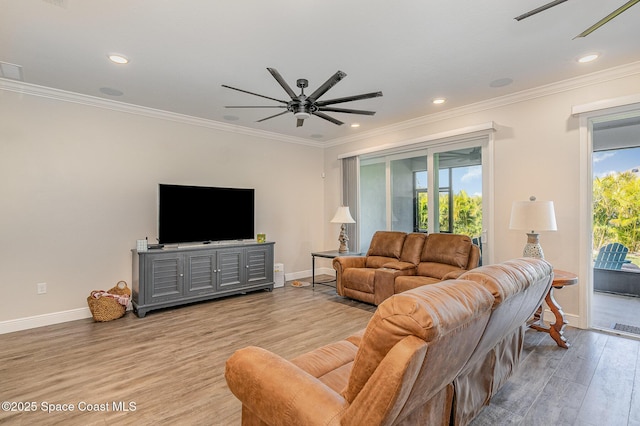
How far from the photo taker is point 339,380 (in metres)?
1.60

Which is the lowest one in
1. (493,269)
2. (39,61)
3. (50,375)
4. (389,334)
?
(50,375)

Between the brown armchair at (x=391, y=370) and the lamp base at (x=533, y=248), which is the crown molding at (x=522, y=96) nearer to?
the lamp base at (x=533, y=248)

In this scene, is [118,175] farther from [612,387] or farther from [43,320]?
[612,387]

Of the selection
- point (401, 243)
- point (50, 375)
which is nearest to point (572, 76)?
point (401, 243)

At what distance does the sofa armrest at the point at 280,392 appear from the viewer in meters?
1.16

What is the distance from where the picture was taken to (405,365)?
0.97 metres

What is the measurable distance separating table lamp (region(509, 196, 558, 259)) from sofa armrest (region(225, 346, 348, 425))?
2.96m

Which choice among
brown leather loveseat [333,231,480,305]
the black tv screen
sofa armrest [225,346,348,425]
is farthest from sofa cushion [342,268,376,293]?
sofa armrest [225,346,348,425]

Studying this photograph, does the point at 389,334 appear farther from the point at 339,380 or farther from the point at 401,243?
the point at 401,243

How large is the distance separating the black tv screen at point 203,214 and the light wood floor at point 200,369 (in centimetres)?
113

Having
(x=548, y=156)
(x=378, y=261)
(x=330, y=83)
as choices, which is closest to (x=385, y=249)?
(x=378, y=261)

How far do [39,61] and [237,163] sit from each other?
2771 mm

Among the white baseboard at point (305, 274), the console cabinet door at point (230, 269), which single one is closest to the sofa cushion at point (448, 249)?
the white baseboard at point (305, 274)

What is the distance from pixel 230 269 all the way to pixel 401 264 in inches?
101
